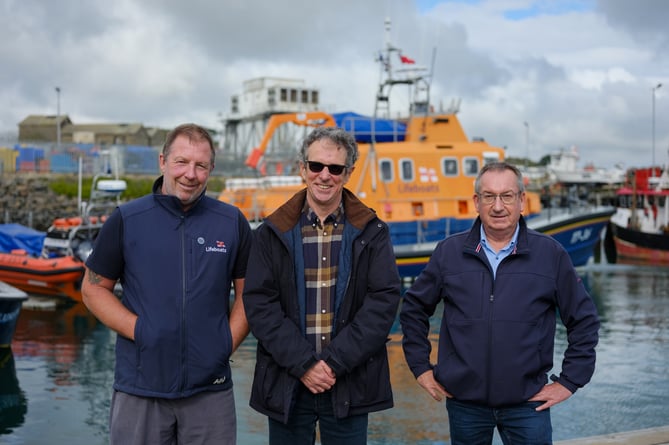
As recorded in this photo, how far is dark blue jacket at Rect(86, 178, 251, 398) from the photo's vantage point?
2844 mm

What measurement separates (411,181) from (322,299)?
1287cm

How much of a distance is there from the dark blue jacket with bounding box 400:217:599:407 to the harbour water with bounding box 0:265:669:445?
317 cm

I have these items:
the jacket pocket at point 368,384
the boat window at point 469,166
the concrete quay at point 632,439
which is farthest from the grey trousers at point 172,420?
the boat window at point 469,166

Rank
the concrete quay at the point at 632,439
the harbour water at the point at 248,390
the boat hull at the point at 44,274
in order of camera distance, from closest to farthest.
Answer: the concrete quay at the point at 632,439, the harbour water at the point at 248,390, the boat hull at the point at 44,274

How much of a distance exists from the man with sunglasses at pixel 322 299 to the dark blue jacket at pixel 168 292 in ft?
0.51

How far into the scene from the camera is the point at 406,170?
1567cm

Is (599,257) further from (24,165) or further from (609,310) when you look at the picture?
(24,165)

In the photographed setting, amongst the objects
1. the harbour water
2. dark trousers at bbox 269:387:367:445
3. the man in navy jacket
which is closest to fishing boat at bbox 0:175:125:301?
the harbour water

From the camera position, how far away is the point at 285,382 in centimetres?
292

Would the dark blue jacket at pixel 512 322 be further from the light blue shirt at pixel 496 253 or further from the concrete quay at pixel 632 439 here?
the concrete quay at pixel 632 439

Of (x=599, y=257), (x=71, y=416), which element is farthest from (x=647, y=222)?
(x=71, y=416)

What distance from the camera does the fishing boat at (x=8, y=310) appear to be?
901cm

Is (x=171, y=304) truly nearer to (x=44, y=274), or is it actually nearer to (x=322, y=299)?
(x=322, y=299)

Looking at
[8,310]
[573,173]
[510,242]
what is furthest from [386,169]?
[573,173]
